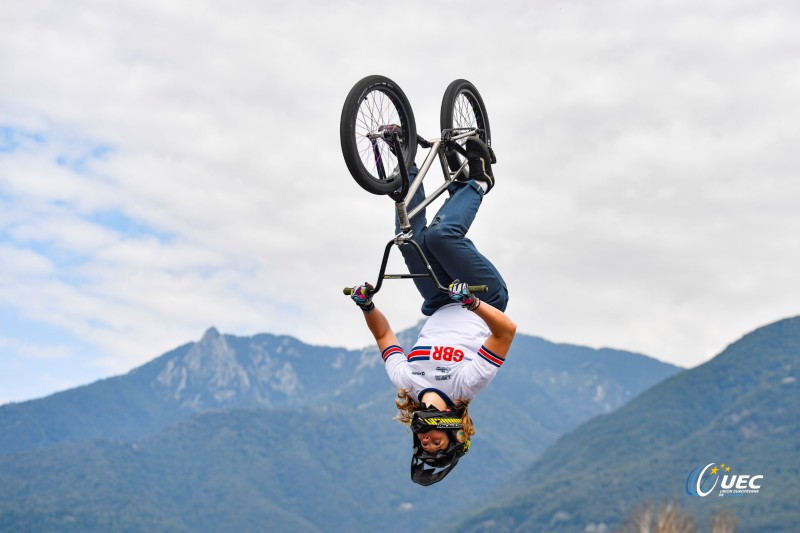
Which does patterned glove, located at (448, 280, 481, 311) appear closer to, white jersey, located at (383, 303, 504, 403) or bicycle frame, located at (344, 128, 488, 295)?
bicycle frame, located at (344, 128, 488, 295)

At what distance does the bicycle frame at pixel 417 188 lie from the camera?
10.6 meters

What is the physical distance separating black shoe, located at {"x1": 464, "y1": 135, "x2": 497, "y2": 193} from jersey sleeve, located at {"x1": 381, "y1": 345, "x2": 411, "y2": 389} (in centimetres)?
232

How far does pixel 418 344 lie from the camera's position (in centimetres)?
1186

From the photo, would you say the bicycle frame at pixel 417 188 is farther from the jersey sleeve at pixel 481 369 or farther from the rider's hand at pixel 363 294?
the jersey sleeve at pixel 481 369

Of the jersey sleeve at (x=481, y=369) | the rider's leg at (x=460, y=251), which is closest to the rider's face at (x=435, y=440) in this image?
the jersey sleeve at (x=481, y=369)

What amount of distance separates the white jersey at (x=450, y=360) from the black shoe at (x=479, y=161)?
1662 mm

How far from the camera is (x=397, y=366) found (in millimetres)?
12000

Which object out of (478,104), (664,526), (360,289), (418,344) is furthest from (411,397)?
(664,526)

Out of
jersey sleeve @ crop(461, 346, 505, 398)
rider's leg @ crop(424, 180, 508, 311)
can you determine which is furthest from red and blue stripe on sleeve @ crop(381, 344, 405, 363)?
jersey sleeve @ crop(461, 346, 505, 398)

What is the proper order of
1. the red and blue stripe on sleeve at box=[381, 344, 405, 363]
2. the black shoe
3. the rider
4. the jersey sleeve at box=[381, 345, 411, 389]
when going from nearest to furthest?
the rider < the jersey sleeve at box=[381, 345, 411, 389] < the red and blue stripe on sleeve at box=[381, 344, 405, 363] < the black shoe

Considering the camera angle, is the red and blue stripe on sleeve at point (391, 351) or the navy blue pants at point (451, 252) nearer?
the navy blue pants at point (451, 252)

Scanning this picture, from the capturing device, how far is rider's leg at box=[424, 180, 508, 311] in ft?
37.2

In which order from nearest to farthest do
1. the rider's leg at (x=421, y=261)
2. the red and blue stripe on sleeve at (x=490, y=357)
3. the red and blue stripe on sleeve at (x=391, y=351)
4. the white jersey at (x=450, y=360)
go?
1. the red and blue stripe on sleeve at (x=490, y=357)
2. the white jersey at (x=450, y=360)
3. the rider's leg at (x=421, y=261)
4. the red and blue stripe on sleeve at (x=391, y=351)

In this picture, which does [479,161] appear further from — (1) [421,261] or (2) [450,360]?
(2) [450,360]
